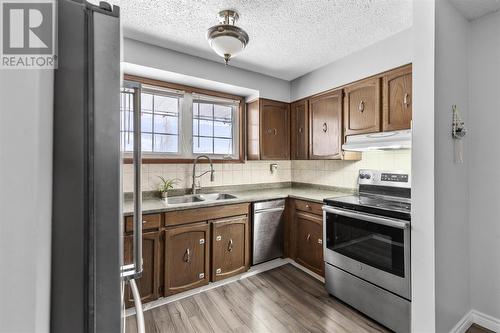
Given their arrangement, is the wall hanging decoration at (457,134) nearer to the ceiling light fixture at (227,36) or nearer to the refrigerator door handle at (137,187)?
the ceiling light fixture at (227,36)

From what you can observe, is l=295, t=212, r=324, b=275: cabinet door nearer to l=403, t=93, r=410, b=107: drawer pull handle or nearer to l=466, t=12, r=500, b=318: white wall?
l=466, t=12, r=500, b=318: white wall

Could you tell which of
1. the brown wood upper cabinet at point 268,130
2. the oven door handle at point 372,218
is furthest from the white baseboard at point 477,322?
the brown wood upper cabinet at point 268,130

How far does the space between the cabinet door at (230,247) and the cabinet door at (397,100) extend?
1.68 meters

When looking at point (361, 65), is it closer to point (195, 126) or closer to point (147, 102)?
point (195, 126)

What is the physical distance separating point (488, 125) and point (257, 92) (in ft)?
7.18

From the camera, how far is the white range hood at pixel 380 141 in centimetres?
187

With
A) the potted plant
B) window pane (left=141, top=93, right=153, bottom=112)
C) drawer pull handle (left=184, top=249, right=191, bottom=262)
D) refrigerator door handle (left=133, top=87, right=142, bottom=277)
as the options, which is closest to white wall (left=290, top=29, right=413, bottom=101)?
window pane (left=141, top=93, right=153, bottom=112)

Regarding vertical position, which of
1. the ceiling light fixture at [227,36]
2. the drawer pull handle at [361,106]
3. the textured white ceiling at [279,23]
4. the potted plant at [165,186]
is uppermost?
the textured white ceiling at [279,23]

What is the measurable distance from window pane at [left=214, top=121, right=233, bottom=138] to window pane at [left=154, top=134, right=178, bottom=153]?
54 cm

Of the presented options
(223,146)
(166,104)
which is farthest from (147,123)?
(223,146)

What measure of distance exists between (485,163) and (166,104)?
2.97m

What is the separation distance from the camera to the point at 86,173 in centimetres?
48

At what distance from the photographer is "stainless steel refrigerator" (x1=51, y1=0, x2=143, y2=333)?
0.45 m

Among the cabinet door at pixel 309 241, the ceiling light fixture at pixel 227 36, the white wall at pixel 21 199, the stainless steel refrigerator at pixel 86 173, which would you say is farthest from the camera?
the cabinet door at pixel 309 241
